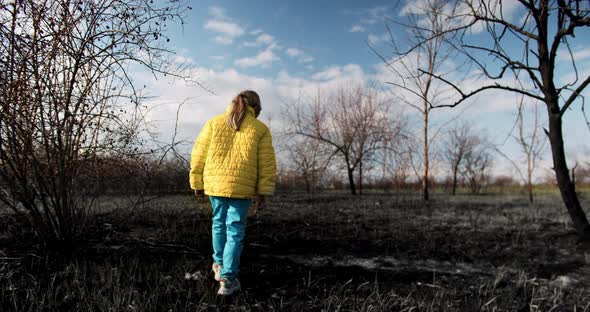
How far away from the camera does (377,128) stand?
1662 centimetres

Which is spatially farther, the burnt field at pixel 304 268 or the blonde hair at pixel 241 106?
the blonde hair at pixel 241 106

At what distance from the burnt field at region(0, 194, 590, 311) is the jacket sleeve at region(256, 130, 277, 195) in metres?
0.89

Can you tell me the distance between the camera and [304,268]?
141 inches

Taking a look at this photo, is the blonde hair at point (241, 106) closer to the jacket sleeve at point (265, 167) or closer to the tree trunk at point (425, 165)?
the jacket sleeve at point (265, 167)

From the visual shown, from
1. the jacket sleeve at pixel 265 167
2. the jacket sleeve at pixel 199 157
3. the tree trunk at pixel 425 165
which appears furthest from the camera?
the tree trunk at pixel 425 165

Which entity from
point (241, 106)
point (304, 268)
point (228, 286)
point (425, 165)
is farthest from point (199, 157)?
point (425, 165)

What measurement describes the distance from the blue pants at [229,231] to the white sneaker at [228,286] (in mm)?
48

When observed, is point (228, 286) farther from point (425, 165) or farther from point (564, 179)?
point (425, 165)

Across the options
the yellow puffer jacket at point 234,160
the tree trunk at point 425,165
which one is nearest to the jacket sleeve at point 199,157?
the yellow puffer jacket at point 234,160

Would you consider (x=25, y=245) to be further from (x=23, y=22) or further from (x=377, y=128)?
(x=377, y=128)

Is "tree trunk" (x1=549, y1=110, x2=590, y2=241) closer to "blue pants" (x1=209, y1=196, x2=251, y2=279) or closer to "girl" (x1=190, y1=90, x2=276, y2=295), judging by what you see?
"girl" (x1=190, y1=90, x2=276, y2=295)

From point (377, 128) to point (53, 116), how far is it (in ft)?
48.6

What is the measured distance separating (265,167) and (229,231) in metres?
0.65

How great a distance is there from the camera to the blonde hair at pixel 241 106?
119 inches
